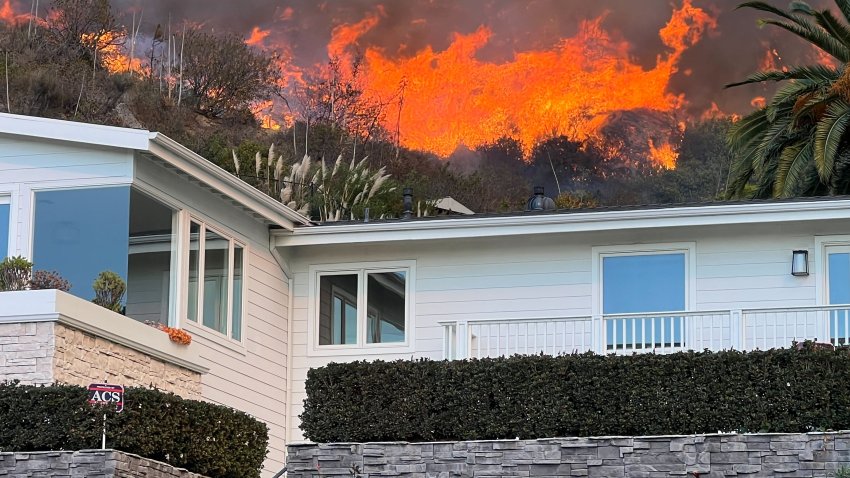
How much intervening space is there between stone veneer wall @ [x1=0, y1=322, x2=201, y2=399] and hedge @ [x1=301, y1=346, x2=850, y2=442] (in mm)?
2191

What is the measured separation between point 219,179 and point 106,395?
5.28m

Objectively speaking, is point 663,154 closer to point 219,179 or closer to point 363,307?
point 363,307

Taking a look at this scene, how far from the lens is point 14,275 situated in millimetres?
15648

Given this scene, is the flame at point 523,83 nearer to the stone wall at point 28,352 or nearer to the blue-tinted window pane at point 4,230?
the blue-tinted window pane at point 4,230

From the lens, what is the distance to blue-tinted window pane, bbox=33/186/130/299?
16406 mm

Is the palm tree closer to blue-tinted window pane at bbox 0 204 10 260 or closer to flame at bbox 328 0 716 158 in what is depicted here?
blue-tinted window pane at bbox 0 204 10 260

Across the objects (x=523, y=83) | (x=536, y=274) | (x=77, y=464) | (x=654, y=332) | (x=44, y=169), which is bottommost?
(x=77, y=464)

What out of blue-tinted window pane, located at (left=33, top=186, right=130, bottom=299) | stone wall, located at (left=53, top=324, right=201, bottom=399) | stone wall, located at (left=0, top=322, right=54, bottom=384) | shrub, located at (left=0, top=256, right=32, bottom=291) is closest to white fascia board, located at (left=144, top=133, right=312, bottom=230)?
blue-tinted window pane, located at (left=33, top=186, right=130, bottom=299)

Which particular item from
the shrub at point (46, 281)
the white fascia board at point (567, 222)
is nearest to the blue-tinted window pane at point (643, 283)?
the white fascia board at point (567, 222)

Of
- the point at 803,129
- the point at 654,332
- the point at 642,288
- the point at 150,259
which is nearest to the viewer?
the point at 150,259

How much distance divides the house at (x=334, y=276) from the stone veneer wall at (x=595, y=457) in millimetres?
2351

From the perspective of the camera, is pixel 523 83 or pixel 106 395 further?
pixel 523 83

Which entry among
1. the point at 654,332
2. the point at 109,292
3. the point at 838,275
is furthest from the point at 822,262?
the point at 109,292

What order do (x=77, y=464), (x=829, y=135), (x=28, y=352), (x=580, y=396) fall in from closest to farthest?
1. (x=77, y=464)
2. (x=28, y=352)
3. (x=580, y=396)
4. (x=829, y=135)
